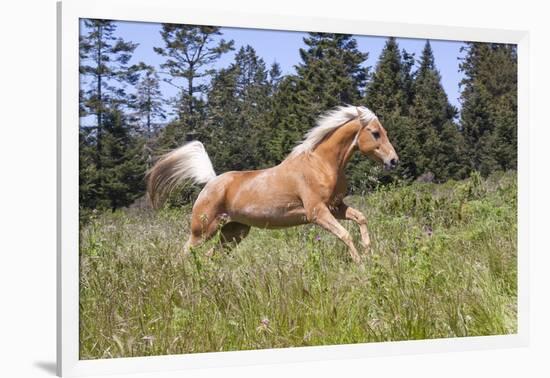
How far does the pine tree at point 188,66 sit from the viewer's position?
7473mm

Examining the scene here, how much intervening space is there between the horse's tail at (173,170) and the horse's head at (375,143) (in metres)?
1.40

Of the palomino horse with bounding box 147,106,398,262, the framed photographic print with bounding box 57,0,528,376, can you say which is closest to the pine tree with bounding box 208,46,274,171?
the framed photographic print with bounding box 57,0,528,376

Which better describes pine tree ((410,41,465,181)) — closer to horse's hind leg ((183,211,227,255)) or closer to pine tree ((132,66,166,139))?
horse's hind leg ((183,211,227,255))

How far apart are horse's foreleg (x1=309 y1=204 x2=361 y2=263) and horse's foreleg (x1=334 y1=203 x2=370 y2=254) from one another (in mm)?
87

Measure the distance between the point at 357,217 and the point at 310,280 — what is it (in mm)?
705

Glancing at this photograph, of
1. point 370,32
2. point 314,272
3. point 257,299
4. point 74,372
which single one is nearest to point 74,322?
point 74,372

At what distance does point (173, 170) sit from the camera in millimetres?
7504

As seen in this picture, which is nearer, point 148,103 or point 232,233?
point 148,103

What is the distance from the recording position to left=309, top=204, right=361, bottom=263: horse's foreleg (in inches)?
314

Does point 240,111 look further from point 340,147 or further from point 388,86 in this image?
point 388,86

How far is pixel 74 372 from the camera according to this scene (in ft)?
23.0

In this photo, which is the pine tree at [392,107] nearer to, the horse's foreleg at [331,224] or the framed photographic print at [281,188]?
the framed photographic print at [281,188]

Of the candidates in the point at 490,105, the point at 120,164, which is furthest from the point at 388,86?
the point at 120,164

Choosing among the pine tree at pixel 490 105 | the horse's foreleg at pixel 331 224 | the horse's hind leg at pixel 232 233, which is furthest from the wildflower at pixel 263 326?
the pine tree at pixel 490 105
